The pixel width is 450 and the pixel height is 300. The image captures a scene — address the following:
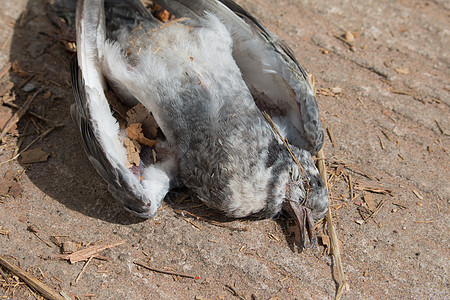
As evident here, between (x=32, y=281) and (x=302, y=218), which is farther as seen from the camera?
(x=302, y=218)

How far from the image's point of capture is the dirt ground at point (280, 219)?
287 cm

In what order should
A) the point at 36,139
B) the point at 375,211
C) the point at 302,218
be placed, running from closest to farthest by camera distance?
the point at 302,218 < the point at 375,211 < the point at 36,139

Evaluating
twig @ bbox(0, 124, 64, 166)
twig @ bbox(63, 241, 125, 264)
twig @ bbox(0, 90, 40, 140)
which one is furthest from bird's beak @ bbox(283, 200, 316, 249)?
twig @ bbox(0, 90, 40, 140)

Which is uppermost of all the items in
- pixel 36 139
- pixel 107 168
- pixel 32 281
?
pixel 107 168

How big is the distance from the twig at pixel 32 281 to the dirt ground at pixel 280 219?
0.04 m

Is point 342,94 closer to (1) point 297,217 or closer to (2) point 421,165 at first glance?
(2) point 421,165

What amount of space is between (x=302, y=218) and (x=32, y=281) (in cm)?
181

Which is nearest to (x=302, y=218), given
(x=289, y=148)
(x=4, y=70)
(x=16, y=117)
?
(x=289, y=148)

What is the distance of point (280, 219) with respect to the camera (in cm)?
320

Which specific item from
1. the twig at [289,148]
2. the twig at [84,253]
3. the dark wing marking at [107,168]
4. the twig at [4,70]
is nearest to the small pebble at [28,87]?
the twig at [4,70]

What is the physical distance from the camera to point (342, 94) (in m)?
4.00

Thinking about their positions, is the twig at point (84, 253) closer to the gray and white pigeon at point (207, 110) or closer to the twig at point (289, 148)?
the gray and white pigeon at point (207, 110)

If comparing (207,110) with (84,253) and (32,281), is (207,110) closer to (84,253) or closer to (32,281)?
(84,253)

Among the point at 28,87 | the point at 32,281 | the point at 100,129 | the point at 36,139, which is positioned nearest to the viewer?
the point at 32,281
